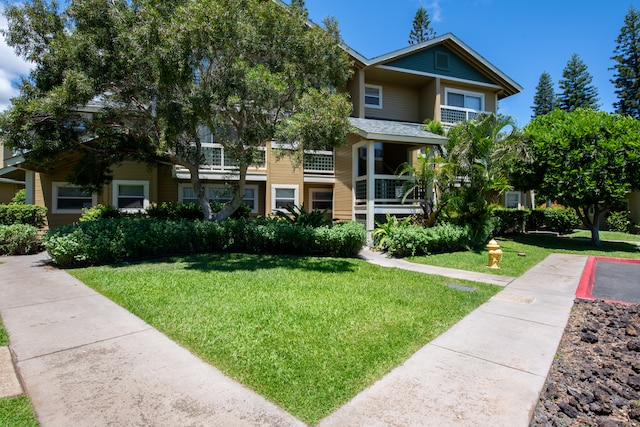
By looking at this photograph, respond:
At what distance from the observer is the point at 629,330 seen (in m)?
4.92

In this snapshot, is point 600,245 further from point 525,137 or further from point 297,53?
point 297,53

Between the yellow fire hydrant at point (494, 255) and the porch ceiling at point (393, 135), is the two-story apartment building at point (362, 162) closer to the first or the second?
the porch ceiling at point (393, 135)

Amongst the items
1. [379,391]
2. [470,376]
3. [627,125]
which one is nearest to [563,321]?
[470,376]

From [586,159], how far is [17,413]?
17.3m

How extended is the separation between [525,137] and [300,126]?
11375mm

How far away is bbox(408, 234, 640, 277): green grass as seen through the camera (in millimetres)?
10102

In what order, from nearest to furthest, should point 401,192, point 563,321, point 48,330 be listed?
point 48,330 → point 563,321 → point 401,192

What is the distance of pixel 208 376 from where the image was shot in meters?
3.49

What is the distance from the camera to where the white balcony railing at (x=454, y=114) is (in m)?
18.6

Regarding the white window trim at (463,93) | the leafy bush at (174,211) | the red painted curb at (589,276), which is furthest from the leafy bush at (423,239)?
the white window trim at (463,93)

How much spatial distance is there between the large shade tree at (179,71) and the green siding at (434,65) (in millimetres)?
8366

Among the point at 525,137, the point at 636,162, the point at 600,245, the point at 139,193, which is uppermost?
the point at 525,137

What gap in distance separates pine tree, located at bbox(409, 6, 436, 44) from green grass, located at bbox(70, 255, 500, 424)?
142 ft

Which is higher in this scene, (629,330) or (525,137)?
(525,137)
